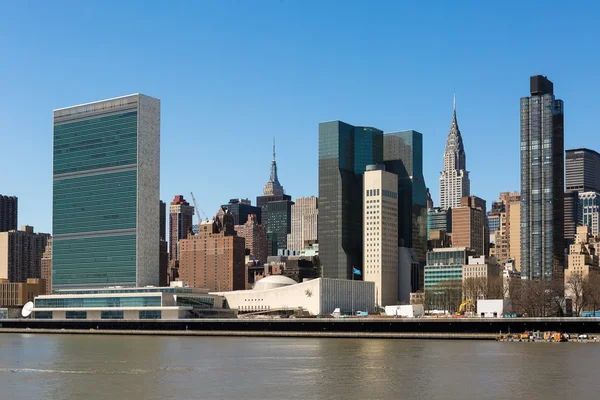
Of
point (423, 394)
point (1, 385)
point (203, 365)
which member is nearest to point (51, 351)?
point (203, 365)

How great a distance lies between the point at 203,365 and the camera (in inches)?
4520

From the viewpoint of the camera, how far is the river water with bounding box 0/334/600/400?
3402 inches

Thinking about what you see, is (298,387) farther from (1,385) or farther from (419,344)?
(419,344)

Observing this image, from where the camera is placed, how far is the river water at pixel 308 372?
86.4 m

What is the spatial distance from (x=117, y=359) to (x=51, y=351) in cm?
2678

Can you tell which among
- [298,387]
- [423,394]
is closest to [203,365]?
[298,387]

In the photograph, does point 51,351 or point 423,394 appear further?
point 51,351

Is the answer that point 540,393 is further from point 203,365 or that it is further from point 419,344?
point 419,344

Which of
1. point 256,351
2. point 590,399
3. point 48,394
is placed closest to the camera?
point 590,399

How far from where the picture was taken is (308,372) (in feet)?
343

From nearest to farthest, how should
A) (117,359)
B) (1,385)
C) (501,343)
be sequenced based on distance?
1. (1,385)
2. (117,359)
3. (501,343)

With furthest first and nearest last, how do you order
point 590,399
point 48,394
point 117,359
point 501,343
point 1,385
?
point 501,343, point 117,359, point 1,385, point 48,394, point 590,399

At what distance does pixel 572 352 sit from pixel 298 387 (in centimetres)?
5532

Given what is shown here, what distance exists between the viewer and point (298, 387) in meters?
90.4
